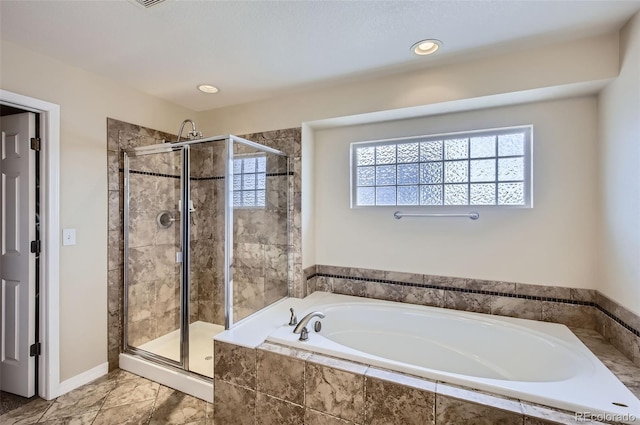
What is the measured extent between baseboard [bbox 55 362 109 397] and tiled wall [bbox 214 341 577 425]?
118 cm

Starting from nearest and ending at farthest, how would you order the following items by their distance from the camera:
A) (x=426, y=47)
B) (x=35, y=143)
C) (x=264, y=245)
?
1. (x=426, y=47)
2. (x=35, y=143)
3. (x=264, y=245)

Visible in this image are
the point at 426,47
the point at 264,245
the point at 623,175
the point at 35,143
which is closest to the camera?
the point at 623,175

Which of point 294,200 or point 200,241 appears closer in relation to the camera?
point 200,241

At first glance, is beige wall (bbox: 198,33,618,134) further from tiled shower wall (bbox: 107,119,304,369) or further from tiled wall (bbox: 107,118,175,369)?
tiled wall (bbox: 107,118,175,369)

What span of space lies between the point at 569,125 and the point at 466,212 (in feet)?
2.84

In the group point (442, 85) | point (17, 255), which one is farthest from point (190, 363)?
point (442, 85)

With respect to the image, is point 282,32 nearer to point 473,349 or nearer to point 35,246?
point 35,246

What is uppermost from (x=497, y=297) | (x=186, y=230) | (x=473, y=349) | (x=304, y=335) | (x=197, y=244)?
(x=186, y=230)

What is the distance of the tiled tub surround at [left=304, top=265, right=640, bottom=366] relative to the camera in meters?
1.69

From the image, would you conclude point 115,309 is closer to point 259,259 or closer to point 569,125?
→ point 259,259

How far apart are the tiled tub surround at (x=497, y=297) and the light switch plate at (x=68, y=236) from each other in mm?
1775

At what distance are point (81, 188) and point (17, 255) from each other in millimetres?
594

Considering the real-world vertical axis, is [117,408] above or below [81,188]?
below

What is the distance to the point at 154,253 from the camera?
2.63 m
